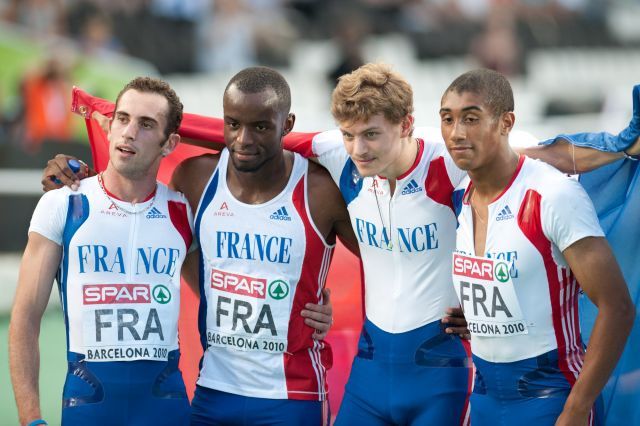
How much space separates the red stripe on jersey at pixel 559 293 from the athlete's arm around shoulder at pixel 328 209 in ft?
3.31

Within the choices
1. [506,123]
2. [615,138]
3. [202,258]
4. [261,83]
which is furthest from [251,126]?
[615,138]

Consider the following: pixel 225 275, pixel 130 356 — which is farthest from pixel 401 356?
pixel 130 356

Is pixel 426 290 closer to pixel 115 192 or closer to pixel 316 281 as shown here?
pixel 316 281

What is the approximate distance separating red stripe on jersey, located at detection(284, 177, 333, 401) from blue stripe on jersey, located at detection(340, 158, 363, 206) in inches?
7.4

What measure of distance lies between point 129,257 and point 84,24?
8.76 m

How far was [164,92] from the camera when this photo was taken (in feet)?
16.8

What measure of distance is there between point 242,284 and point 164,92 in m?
0.96

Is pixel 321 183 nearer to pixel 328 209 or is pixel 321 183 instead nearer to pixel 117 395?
pixel 328 209

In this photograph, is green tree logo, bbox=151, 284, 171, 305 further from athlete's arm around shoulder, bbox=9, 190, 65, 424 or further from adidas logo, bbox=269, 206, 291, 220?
adidas logo, bbox=269, 206, 291, 220

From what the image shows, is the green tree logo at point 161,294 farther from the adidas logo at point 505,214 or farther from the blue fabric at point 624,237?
the blue fabric at point 624,237

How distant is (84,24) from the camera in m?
13.1

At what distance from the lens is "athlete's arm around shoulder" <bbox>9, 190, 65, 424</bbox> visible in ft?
15.4

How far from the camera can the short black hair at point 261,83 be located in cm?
504

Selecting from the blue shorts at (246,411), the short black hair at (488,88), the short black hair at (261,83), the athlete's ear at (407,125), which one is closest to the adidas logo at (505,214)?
the short black hair at (488,88)
